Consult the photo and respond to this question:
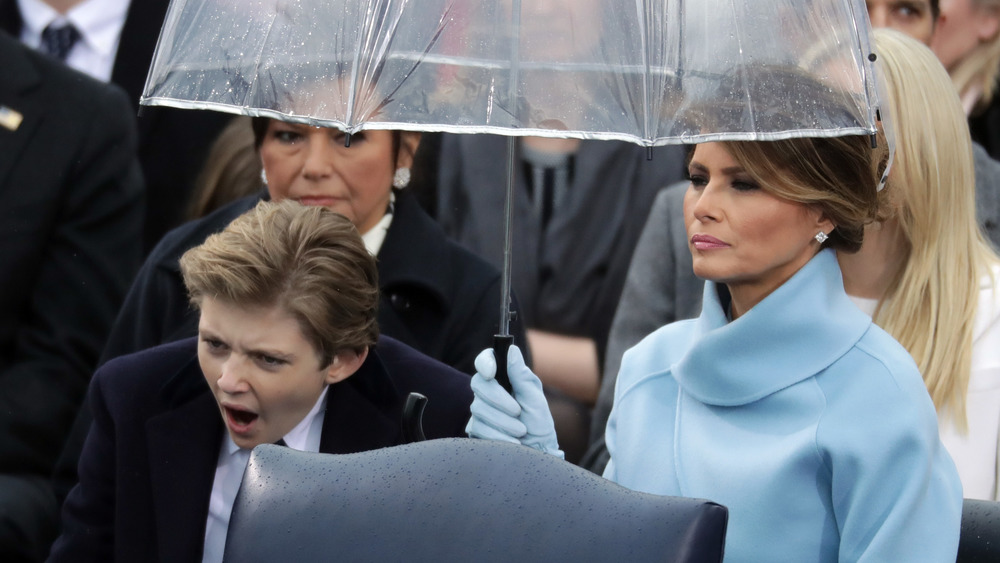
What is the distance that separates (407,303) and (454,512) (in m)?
1.41

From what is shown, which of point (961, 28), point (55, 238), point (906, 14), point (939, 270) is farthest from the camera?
point (961, 28)

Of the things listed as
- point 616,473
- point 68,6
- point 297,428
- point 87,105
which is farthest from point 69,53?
point 616,473

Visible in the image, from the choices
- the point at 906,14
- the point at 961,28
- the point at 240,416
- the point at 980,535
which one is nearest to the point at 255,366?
the point at 240,416

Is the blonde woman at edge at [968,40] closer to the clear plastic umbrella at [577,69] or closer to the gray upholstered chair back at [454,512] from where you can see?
the clear plastic umbrella at [577,69]

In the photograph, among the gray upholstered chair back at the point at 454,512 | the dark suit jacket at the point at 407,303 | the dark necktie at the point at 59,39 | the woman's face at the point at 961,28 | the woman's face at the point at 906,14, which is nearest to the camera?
the gray upholstered chair back at the point at 454,512

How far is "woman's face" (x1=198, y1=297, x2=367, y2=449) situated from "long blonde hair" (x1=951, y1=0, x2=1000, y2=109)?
258 cm

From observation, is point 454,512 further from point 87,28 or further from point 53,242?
point 87,28

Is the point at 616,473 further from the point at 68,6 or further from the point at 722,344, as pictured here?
the point at 68,6

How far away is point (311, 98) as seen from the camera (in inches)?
83.4

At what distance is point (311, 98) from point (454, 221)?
7.33 feet

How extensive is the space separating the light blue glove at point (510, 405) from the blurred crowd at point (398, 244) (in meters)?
0.14

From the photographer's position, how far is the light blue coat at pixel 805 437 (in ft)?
6.55

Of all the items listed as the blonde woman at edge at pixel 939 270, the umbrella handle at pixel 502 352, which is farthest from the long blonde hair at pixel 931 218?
the umbrella handle at pixel 502 352

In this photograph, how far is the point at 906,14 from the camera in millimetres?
3836
